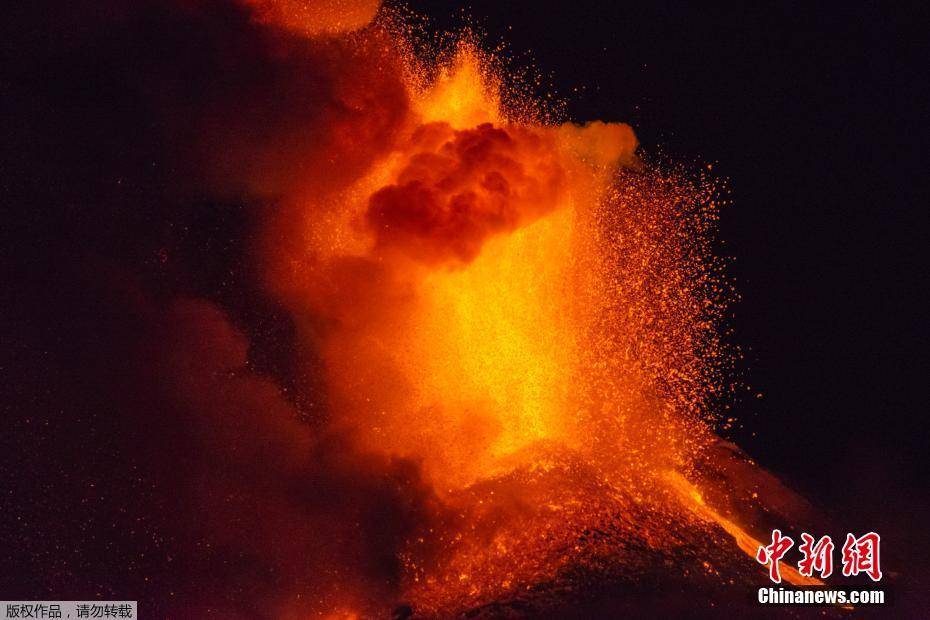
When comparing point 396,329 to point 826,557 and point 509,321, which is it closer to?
point 509,321

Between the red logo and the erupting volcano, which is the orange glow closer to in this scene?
the erupting volcano

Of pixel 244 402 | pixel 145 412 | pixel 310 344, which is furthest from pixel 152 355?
pixel 310 344

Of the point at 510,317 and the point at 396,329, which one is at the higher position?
the point at 510,317

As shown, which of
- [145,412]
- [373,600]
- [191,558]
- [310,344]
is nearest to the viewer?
[373,600]

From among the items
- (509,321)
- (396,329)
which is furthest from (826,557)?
(396,329)

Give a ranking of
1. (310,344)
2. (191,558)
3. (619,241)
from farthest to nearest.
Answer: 1. (619,241)
2. (310,344)
3. (191,558)

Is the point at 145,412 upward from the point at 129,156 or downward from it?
downward

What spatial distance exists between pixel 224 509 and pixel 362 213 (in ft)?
11.7

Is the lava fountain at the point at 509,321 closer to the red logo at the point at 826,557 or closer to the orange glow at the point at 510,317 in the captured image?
the orange glow at the point at 510,317

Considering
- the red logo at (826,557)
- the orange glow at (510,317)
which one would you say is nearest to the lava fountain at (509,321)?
the orange glow at (510,317)

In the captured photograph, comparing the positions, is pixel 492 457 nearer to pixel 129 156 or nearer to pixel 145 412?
pixel 145 412

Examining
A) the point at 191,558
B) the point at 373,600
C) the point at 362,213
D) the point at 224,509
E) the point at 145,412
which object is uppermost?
the point at 362,213

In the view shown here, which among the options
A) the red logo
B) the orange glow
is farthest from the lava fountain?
the red logo

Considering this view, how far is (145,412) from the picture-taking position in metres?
6.41
